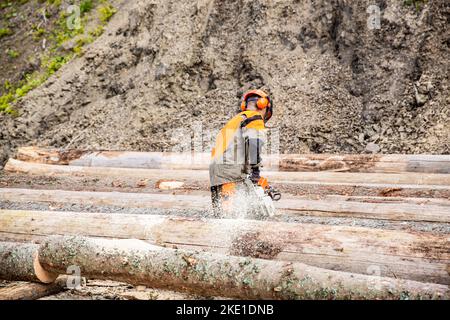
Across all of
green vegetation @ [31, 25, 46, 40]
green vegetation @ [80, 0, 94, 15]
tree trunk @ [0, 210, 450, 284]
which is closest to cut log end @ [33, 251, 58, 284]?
tree trunk @ [0, 210, 450, 284]

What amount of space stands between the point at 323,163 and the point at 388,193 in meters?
2.01

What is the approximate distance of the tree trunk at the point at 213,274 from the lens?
3.37m

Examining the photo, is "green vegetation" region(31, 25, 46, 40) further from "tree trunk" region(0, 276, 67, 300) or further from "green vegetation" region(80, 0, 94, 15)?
"tree trunk" region(0, 276, 67, 300)

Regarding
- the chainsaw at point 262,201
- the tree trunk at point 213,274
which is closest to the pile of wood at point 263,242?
the tree trunk at point 213,274

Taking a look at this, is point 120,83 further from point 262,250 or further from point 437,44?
point 262,250

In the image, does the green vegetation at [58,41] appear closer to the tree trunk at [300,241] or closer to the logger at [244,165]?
the logger at [244,165]

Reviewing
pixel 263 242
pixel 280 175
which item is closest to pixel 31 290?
pixel 263 242

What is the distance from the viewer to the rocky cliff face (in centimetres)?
1103

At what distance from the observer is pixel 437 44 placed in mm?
11016

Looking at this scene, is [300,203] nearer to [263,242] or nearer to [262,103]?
[262,103]

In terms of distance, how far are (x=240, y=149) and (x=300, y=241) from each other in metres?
1.70

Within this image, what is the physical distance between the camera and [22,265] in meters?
4.59
